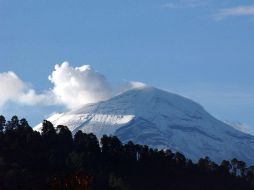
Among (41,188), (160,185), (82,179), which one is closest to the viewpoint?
(82,179)

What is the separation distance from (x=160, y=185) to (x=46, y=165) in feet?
89.5

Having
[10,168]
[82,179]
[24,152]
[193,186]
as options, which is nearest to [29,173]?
[10,168]

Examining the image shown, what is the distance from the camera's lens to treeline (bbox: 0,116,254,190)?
15775 centimetres

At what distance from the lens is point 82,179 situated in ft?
272

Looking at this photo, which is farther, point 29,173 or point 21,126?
point 21,126

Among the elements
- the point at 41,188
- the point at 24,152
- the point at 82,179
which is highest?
the point at 24,152

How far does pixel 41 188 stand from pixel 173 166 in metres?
54.8

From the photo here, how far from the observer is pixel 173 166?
646 feet

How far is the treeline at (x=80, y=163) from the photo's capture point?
6211 inches

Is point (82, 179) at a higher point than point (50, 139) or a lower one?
lower

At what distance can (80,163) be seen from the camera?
171m

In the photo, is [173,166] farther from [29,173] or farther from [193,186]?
[29,173]

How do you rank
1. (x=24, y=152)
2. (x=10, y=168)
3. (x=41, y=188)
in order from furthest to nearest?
(x=24, y=152), (x=10, y=168), (x=41, y=188)

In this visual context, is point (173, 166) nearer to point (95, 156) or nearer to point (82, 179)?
point (95, 156)
